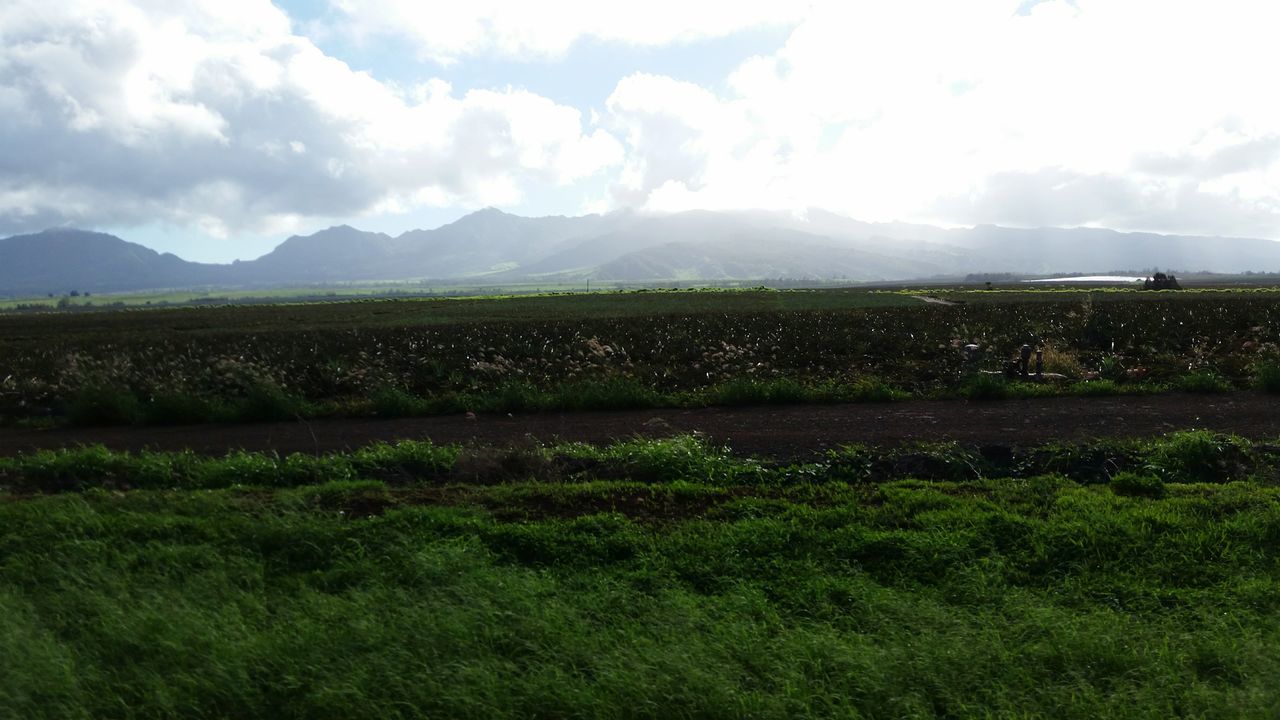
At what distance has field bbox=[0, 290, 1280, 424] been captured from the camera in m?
14.3

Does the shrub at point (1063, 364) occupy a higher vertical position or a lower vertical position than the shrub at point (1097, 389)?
higher

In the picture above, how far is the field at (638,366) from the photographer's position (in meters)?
14.3

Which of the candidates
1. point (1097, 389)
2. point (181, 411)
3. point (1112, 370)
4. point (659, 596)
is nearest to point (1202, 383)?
point (1097, 389)

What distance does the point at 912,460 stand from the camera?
29.3 feet

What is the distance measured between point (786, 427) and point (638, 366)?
937 cm

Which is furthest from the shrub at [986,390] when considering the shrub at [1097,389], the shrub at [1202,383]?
the shrub at [1202,383]

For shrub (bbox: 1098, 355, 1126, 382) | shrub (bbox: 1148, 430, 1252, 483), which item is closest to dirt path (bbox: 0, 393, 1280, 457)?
shrub (bbox: 1148, 430, 1252, 483)

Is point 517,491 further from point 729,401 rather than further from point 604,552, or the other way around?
point 729,401

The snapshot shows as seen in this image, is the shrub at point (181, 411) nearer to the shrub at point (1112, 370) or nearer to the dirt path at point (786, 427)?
the dirt path at point (786, 427)

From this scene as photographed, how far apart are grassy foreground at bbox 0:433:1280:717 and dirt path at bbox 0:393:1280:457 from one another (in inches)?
88.0

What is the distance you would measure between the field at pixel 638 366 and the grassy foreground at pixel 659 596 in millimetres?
5957

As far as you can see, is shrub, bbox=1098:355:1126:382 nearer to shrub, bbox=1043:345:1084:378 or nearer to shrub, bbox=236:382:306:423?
shrub, bbox=1043:345:1084:378

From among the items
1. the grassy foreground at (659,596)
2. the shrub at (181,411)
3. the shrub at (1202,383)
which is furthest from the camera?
the shrub at (1202,383)

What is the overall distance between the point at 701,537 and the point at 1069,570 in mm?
2940
